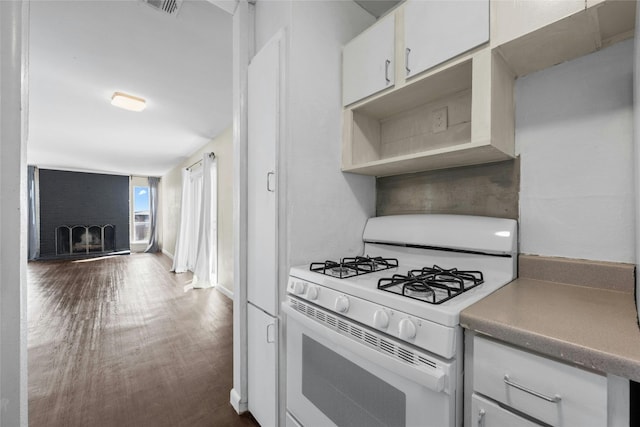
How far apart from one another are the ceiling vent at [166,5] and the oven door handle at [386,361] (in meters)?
→ 1.94

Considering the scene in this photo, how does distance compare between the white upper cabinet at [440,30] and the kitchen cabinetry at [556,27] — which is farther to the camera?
the white upper cabinet at [440,30]

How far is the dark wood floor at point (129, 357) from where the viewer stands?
1.60 meters

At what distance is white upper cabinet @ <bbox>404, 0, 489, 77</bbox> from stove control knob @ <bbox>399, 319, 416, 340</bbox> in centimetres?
101

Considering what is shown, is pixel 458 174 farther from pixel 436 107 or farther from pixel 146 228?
pixel 146 228

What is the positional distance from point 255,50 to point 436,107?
3.58 feet

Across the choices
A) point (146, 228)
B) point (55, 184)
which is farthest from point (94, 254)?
point (55, 184)

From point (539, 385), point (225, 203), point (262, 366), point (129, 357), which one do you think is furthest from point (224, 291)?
point (539, 385)

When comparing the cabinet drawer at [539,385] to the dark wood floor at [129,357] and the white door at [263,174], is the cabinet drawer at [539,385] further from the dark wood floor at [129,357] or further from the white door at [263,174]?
the dark wood floor at [129,357]

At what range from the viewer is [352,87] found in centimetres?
147

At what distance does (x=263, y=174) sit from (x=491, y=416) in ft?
4.18

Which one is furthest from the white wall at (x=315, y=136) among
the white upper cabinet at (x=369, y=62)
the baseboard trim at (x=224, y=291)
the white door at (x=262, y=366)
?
the baseboard trim at (x=224, y=291)

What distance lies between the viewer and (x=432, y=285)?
37.8 inches

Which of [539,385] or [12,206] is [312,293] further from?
[12,206]

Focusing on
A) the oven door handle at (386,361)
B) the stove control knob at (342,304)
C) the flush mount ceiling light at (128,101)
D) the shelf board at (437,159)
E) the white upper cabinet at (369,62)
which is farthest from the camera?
the flush mount ceiling light at (128,101)
